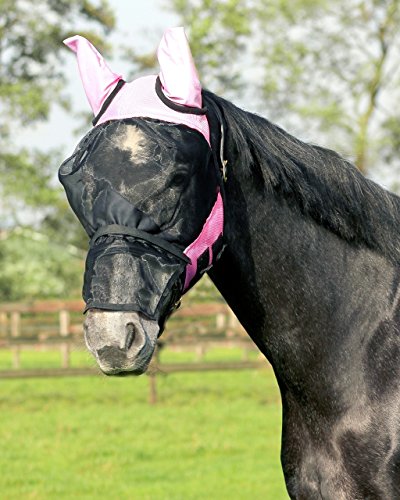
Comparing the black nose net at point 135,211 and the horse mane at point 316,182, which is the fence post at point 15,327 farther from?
the black nose net at point 135,211

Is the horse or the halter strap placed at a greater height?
the halter strap

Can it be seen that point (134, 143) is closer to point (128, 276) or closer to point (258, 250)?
point (128, 276)

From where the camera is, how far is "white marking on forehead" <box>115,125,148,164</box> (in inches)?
107

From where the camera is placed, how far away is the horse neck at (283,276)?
10.2 ft

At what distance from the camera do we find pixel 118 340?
8.37 ft

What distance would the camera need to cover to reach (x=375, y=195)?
337 cm

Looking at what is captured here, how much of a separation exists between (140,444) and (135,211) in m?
7.93

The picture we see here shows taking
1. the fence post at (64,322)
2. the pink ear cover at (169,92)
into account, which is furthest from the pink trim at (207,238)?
the fence post at (64,322)

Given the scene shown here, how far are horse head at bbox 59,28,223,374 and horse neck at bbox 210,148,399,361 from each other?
0.64 feet

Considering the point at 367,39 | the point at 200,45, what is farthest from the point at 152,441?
the point at 367,39

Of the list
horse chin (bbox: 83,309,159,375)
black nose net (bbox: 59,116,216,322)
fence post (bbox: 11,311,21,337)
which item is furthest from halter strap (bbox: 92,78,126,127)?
fence post (bbox: 11,311,21,337)

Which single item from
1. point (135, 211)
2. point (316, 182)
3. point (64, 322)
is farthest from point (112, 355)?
point (64, 322)

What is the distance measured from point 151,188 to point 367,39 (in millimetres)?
24094

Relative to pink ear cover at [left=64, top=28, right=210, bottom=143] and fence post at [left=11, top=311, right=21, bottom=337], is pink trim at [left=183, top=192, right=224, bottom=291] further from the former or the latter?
fence post at [left=11, top=311, right=21, bottom=337]
